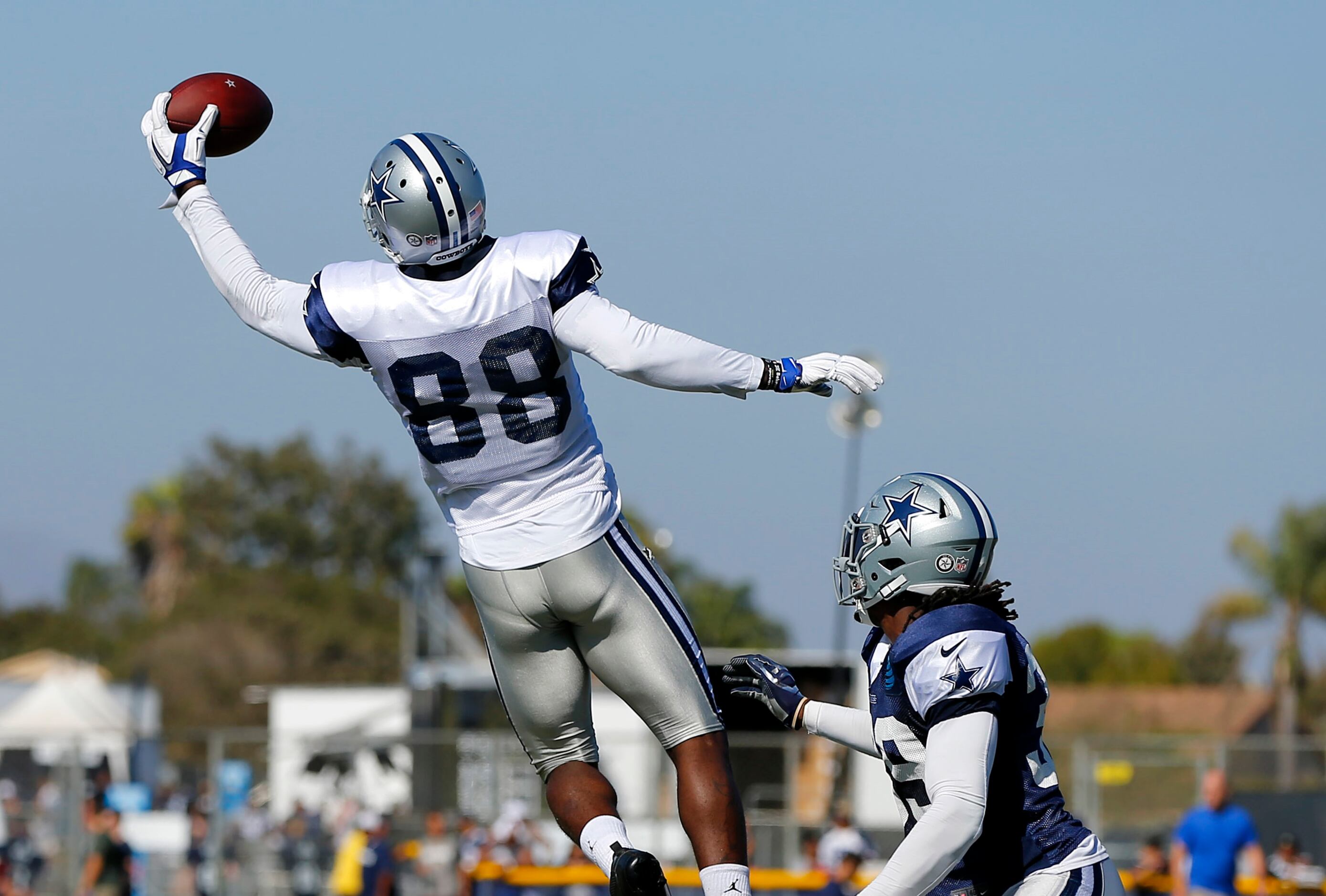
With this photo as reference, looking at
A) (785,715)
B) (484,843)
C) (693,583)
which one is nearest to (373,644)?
(693,583)

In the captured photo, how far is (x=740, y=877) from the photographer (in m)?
5.76

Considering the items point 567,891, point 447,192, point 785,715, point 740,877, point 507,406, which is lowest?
point 567,891

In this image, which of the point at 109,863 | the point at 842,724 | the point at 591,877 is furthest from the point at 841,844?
the point at 842,724

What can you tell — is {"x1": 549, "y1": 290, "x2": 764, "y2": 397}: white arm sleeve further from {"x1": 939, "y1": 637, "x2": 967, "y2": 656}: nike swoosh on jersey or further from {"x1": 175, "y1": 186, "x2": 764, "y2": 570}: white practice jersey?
→ {"x1": 939, "y1": 637, "x2": 967, "y2": 656}: nike swoosh on jersey

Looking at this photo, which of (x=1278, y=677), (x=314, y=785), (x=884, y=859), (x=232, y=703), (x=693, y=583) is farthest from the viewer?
(x=232, y=703)

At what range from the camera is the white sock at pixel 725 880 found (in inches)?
225

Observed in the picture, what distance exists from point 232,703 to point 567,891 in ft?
167

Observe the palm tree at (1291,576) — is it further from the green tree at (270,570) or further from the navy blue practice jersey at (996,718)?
the navy blue practice jersey at (996,718)

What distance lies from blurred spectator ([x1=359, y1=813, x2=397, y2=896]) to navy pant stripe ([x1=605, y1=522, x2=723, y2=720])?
13.2 metres

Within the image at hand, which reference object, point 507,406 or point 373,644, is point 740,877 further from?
point 373,644

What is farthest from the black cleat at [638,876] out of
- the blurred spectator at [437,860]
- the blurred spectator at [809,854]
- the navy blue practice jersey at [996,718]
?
the blurred spectator at [437,860]

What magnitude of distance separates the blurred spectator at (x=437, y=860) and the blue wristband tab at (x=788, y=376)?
43.1 feet

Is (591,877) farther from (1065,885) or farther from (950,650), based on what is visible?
(950,650)

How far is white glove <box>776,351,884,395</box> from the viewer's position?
555cm
